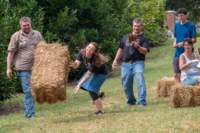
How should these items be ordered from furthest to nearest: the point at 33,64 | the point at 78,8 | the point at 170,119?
1. the point at 78,8
2. the point at 33,64
3. the point at 170,119

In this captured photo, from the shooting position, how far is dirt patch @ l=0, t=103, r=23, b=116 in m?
16.0

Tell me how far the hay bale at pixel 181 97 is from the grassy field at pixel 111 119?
26 centimetres

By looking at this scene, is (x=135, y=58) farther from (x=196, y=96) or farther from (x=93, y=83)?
(x=196, y=96)

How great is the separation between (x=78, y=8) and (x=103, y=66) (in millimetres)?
11970

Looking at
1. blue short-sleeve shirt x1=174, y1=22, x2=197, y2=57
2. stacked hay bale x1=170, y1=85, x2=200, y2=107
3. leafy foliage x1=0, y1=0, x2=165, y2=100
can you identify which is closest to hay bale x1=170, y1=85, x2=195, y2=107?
stacked hay bale x1=170, y1=85, x2=200, y2=107

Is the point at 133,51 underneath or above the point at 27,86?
above

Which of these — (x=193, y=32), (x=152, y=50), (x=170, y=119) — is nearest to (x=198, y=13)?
(x=152, y=50)

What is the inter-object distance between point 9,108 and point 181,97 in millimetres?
5553

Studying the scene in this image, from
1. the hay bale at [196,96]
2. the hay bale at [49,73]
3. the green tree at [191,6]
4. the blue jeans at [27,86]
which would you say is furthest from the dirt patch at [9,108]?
the green tree at [191,6]

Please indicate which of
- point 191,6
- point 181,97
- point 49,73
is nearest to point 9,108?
point 49,73

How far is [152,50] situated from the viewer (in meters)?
37.8

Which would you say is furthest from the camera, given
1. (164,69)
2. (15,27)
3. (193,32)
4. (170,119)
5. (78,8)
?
(164,69)

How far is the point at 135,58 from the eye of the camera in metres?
13.9

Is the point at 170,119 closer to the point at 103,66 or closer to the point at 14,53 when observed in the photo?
the point at 103,66
